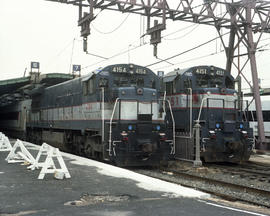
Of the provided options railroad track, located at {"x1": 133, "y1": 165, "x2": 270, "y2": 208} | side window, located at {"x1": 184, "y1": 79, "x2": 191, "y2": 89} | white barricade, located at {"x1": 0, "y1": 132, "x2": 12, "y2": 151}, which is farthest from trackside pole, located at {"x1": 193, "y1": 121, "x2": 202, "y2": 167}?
white barricade, located at {"x1": 0, "y1": 132, "x2": 12, "y2": 151}

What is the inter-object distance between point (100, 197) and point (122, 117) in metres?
5.62

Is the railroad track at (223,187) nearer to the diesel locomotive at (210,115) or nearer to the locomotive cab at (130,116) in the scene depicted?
the locomotive cab at (130,116)

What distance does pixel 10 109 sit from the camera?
3117 centimetres

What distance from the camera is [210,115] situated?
1356 cm

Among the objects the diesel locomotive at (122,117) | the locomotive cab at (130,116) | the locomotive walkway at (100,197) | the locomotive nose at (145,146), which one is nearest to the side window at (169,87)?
the diesel locomotive at (122,117)

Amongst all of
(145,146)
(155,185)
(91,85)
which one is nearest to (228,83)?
(145,146)

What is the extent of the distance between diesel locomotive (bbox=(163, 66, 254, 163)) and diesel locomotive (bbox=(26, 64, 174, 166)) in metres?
1.09

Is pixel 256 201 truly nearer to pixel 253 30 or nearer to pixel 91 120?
pixel 91 120

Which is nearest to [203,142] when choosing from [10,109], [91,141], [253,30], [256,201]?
[91,141]

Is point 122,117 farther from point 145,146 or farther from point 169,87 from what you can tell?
point 169,87

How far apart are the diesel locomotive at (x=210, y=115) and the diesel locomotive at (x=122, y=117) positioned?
3.59 feet

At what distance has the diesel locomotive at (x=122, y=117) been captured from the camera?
11602mm

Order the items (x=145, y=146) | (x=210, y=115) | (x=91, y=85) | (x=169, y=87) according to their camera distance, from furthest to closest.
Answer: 1. (x=169, y=87)
2. (x=210, y=115)
3. (x=91, y=85)
4. (x=145, y=146)

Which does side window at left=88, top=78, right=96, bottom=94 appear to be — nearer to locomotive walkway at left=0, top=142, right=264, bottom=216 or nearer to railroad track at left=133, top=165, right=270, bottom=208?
railroad track at left=133, top=165, right=270, bottom=208
